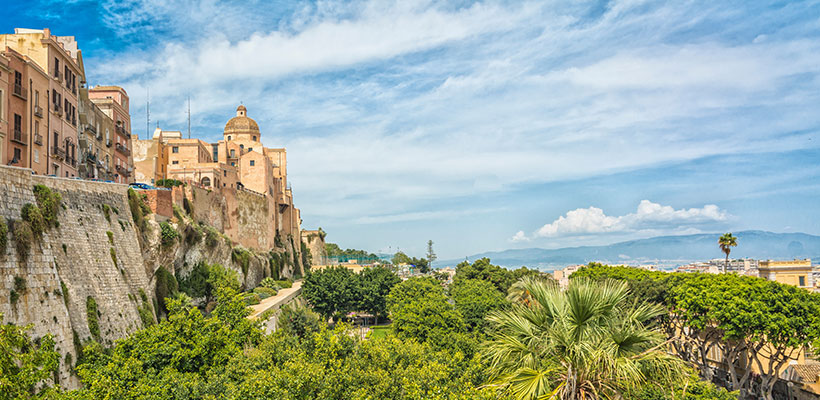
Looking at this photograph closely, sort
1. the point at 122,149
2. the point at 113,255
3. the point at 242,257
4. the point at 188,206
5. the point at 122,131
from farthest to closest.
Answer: the point at 242,257 → the point at 122,131 → the point at 188,206 → the point at 122,149 → the point at 113,255

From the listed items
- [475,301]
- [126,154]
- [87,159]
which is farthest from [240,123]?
[475,301]

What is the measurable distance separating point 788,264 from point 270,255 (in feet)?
196

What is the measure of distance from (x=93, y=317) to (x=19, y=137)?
1358cm

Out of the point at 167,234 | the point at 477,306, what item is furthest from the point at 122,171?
the point at 477,306

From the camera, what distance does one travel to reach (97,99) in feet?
153

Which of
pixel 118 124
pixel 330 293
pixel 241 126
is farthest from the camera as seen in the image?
pixel 241 126

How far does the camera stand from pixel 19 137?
96.6 feet

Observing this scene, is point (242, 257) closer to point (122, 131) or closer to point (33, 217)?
point (122, 131)

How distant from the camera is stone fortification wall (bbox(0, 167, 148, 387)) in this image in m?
19.0

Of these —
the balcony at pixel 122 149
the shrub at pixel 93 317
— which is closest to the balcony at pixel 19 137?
the shrub at pixel 93 317

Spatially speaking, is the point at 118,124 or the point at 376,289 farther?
the point at 376,289

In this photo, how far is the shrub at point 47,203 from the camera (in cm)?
2186

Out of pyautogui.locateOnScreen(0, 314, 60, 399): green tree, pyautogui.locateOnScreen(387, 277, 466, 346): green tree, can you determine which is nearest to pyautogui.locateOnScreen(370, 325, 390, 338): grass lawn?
pyautogui.locateOnScreen(387, 277, 466, 346): green tree

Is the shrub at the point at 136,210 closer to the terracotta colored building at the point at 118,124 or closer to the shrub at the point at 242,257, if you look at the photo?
the terracotta colored building at the point at 118,124
